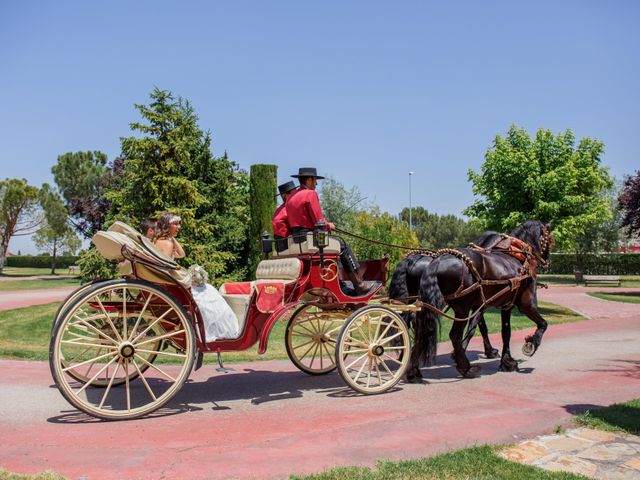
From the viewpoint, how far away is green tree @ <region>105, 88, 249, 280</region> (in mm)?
17531

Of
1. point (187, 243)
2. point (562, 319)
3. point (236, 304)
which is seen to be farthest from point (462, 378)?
point (187, 243)

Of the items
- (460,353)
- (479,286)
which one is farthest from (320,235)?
(460,353)

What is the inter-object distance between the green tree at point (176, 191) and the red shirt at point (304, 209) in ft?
34.3

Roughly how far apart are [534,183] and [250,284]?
1561 cm

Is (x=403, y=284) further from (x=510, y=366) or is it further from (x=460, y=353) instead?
(x=510, y=366)

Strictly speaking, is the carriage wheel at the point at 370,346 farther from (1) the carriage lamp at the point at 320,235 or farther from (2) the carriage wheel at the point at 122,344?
(2) the carriage wheel at the point at 122,344

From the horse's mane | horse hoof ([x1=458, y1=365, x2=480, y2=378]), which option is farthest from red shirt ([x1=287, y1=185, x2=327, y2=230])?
the horse's mane

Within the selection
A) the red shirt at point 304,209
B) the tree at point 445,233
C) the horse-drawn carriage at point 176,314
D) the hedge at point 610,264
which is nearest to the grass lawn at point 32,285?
the horse-drawn carriage at point 176,314

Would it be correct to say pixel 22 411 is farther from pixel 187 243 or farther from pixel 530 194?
pixel 530 194

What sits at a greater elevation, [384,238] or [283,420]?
[384,238]

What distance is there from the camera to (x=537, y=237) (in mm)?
9055

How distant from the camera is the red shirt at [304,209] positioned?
22.7 feet

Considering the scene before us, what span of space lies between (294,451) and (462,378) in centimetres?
386

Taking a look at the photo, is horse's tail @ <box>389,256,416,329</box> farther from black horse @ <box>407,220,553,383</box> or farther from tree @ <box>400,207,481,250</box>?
tree @ <box>400,207,481,250</box>
